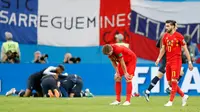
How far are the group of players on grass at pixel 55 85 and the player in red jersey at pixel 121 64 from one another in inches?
216

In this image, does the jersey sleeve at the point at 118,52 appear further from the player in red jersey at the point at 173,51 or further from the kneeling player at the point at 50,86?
the kneeling player at the point at 50,86

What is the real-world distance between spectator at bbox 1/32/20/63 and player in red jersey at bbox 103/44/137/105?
8.41 meters

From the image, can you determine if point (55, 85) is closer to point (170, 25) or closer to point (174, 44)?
point (174, 44)

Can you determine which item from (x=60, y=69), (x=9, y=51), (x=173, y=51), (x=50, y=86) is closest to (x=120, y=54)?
(x=173, y=51)

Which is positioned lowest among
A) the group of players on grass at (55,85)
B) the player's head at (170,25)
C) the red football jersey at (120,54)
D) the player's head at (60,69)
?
the group of players on grass at (55,85)

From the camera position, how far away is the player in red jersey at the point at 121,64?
754 inches

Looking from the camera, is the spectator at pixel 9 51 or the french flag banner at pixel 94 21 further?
the french flag banner at pixel 94 21

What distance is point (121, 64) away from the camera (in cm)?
1941

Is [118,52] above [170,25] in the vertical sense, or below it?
below

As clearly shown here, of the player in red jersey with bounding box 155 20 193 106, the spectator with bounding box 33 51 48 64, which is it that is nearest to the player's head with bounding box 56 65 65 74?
the spectator with bounding box 33 51 48 64

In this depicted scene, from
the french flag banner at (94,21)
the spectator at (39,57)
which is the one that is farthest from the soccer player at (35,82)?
the french flag banner at (94,21)

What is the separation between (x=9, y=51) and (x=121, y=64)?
366 inches

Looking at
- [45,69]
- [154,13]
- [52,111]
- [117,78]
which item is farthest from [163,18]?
[52,111]

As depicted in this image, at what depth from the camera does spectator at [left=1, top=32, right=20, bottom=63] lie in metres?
27.8
